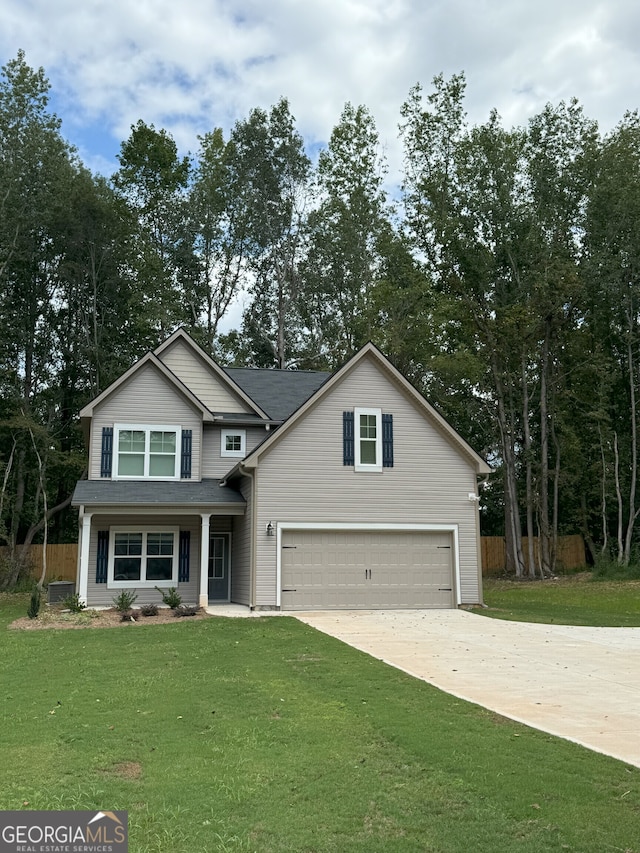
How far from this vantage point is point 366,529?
762 inches

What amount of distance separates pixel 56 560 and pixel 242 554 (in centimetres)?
1498

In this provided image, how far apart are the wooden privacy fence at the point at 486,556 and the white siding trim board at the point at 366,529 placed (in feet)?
47.5

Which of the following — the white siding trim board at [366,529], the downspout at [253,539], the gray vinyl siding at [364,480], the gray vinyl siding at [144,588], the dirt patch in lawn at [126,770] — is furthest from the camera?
the gray vinyl siding at [144,588]

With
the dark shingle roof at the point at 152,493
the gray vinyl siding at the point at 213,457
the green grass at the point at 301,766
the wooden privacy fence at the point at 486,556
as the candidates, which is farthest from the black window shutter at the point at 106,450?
the wooden privacy fence at the point at 486,556

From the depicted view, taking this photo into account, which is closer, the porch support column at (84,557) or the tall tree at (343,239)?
the porch support column at (84,557)

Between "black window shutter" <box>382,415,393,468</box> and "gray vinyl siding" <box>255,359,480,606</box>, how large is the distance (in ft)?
0.41

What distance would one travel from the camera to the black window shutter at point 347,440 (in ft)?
64.7

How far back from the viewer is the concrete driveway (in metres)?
7.53

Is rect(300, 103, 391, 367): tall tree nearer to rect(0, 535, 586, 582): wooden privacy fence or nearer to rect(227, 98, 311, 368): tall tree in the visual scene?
rect(227, 98, 311, 368): tall tree

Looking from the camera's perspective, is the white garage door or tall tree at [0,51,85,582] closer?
the white garage door

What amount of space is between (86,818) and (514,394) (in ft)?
109

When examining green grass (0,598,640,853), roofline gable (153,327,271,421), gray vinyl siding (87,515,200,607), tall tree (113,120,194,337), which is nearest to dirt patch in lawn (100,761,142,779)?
green grass (0,598,640,853)

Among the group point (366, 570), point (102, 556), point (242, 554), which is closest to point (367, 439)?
point (366, 570)

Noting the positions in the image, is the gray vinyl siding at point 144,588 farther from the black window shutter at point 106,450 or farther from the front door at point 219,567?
the black window shutter at point 106,450
